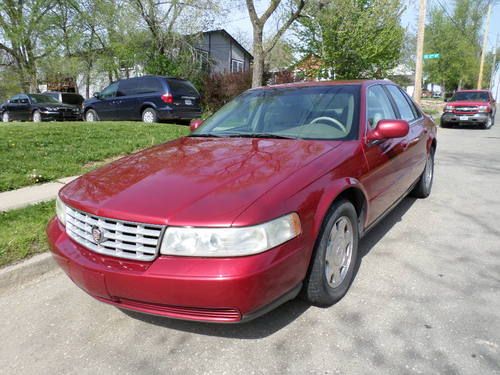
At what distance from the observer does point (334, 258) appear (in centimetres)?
281

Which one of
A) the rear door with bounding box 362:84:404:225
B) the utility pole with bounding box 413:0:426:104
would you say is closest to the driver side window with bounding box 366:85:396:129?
the rear door with bounding box 362:84:404:225

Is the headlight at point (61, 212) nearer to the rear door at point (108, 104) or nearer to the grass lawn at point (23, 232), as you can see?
the grass lawn at point (23, 232)

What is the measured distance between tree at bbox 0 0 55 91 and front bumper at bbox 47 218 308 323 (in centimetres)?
2599

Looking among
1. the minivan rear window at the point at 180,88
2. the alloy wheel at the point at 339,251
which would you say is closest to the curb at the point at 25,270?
the alloy wheel at the point at 339,251

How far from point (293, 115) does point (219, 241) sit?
71.2 inches

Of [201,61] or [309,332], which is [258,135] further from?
[201,61]

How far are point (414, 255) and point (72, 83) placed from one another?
3178 centimetres

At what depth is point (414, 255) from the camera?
3666mm

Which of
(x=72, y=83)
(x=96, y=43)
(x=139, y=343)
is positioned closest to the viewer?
(x=139, y=343)

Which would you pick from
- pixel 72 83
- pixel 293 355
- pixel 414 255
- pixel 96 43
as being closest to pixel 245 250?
pixel 293 355

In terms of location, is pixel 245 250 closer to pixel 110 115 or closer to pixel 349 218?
pixel 349 218

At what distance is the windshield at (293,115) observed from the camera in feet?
11.0

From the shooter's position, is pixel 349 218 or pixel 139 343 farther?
pixel 349 218

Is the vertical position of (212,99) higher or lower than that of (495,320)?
higher
